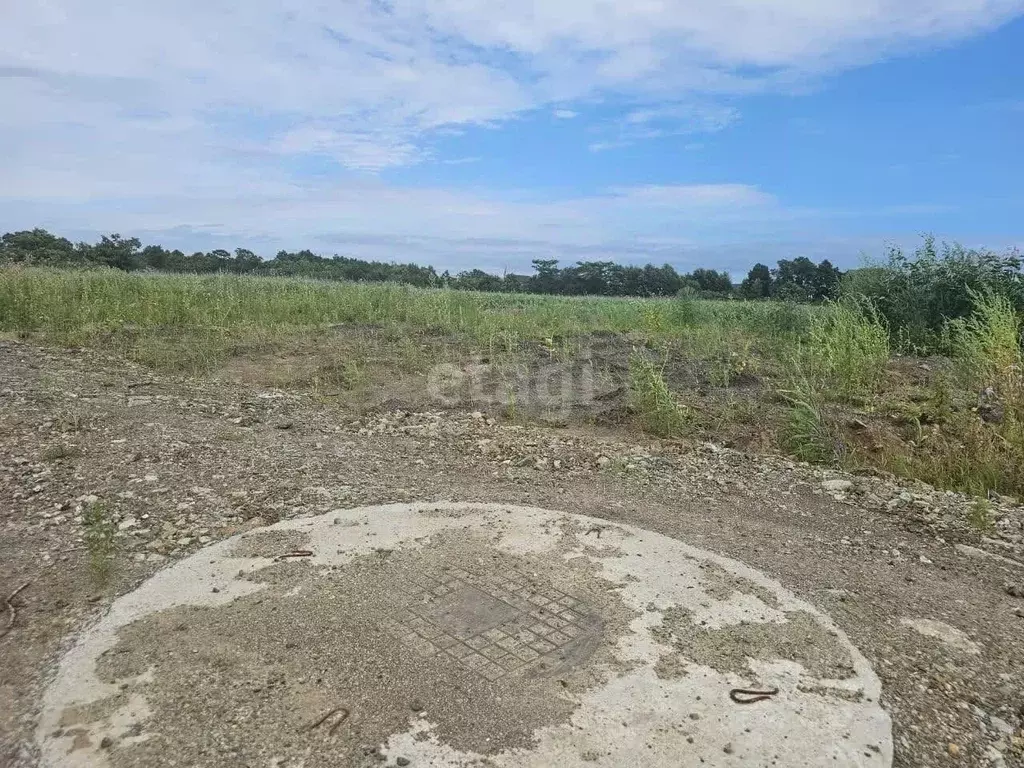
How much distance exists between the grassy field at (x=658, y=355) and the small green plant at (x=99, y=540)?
9.34ft

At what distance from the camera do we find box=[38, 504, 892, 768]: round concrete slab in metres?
1.94

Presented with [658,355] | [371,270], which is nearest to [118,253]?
[371,270]

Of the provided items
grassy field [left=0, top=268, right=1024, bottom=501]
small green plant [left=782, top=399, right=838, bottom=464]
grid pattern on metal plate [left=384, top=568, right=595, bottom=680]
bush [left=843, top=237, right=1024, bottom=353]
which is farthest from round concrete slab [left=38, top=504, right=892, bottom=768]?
bush [left=843, top=237, right=1024, bottom=353]

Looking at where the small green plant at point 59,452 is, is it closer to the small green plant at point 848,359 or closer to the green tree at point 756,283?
the small green plant at point 848,359

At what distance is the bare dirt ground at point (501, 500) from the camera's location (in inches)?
92.8

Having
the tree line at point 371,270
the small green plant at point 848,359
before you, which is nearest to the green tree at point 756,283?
the tree line at point 371,270

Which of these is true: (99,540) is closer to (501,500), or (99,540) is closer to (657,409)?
(501,500)

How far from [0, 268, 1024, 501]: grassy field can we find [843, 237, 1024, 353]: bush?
0.48 meters

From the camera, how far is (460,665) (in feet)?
7.55

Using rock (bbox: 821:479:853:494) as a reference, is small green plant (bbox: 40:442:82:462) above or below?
below

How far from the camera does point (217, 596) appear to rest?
2.73 meters

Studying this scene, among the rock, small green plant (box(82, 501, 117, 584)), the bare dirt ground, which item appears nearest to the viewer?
the bare dirt ground

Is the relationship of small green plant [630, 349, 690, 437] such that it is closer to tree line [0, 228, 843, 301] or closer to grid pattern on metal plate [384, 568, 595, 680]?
grid pattern on metal plate [384, 568, 595, 680]

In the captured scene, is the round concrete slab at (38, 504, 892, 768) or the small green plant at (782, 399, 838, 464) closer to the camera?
the round concrete slab at (38, 504, 892, 768)
